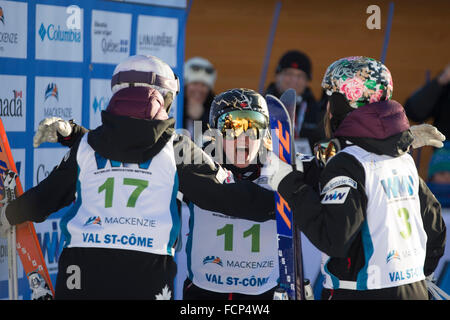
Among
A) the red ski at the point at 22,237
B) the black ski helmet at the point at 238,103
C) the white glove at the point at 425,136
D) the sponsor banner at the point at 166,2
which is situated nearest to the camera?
the white glove at the point at 425,136

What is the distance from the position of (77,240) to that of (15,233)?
0.66m

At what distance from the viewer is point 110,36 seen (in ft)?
18.7

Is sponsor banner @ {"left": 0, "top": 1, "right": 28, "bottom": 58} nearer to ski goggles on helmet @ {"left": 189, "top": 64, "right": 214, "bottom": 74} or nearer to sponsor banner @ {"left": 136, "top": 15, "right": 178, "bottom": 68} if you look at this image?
sponsor banner @ {"left": 136, "top": 15, "right": 178, "bottom": 68}

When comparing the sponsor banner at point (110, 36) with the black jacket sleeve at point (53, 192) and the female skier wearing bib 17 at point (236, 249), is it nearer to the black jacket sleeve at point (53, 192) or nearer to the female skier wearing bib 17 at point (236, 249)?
the female skier wearing bib 17 at point (236, 249)

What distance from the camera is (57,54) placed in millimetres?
5262

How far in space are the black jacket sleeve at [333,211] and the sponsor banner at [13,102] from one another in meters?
2.41

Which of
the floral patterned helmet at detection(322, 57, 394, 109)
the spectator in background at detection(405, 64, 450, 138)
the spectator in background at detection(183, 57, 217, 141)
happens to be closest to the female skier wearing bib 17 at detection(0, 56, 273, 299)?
the floral patterned helmet at detection(322, 57, 394, 109)

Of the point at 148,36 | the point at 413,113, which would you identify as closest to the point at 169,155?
the point at 148,36

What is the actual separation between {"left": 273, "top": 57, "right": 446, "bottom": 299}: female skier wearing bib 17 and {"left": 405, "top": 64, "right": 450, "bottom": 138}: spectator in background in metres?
2.86

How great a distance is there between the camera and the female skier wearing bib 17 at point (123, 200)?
3.28 metres

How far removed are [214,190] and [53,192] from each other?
2.55 ft

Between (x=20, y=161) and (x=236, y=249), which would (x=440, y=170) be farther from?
(x=20, y=161)

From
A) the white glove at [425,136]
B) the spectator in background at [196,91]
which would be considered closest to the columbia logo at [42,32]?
the spectator in background at [196,91]
